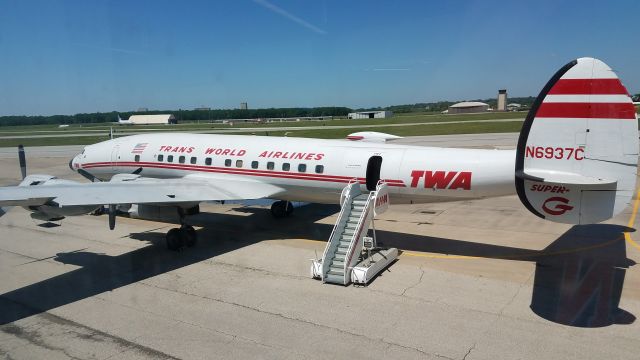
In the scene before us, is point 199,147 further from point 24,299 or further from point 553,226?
point 553,226

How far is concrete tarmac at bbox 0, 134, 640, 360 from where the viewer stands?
876 centimetres

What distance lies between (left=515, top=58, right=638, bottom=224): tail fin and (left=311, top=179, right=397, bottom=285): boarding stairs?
4.15 metres

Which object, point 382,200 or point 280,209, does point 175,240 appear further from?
point 382,200

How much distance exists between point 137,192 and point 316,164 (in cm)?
599

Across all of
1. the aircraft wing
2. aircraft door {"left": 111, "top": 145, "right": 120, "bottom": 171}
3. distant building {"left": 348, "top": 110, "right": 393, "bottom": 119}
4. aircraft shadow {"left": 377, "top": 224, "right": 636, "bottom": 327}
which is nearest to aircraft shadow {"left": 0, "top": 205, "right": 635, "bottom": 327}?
aircraft shadow {"left": 377, "top": 224, "right": 636, "bottom": 327}

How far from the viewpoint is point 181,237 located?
15.5 meters

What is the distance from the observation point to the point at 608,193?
10.3m

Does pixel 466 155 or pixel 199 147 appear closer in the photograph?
pixel 466 155

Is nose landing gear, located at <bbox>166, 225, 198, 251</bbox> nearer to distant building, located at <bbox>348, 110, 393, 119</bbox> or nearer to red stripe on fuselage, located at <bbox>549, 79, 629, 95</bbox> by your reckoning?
red stripe on fuselage, located at <bbox>549, 79, 629, 95</bbox>

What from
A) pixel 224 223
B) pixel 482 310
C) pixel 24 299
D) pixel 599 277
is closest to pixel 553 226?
pixel 599 277

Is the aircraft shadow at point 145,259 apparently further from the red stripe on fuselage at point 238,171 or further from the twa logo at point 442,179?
the twa logo at point 442,179

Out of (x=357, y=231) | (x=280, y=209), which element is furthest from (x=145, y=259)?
(x=357, y=231)

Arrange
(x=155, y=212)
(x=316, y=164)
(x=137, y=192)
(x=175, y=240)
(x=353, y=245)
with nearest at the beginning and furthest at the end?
(x=353, y=245) → (x=137, y=192) → (x=155, y=212) → (x=175, y=240) → (x=316, y=164)

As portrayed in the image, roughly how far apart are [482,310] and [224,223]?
1212 cm
